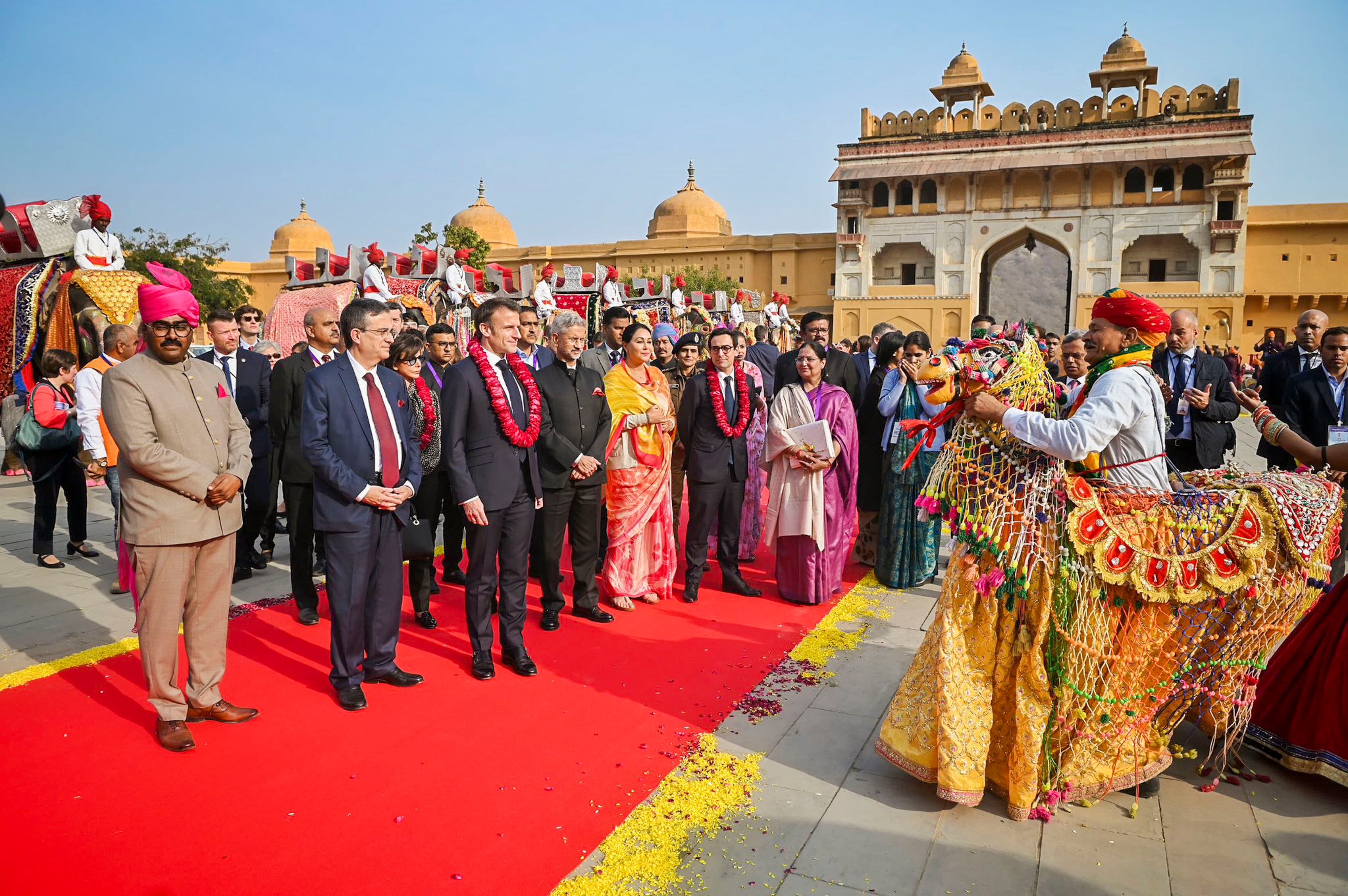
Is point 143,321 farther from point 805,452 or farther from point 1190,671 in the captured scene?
point 1190,671

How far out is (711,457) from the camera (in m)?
5.25

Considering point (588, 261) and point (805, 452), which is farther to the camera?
point (588, 261)

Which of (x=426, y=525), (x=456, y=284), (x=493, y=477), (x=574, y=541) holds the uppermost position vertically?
(x=456, y=284)

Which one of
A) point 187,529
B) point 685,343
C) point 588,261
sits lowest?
point 187,529

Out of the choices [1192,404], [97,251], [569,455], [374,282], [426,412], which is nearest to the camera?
[569,455]

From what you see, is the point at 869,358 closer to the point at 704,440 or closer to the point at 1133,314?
the point at 704,440

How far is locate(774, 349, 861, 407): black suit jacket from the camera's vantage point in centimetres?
540

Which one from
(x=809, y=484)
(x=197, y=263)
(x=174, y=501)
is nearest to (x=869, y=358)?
(x=809, y=484)

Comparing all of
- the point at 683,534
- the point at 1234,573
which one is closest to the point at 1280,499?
the point at 1234,573

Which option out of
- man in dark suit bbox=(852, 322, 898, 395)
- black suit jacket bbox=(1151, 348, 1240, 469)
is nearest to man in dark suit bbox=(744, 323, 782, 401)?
man in dark suit bbox=(852, 322, 898, 395)

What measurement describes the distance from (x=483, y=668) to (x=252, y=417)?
2.61 meters

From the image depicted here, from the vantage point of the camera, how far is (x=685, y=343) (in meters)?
5.73

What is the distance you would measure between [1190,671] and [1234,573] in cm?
39

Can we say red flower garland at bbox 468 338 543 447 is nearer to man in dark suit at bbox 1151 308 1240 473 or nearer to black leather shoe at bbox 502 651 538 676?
black leather shoe at bbox 502 651 538 676
